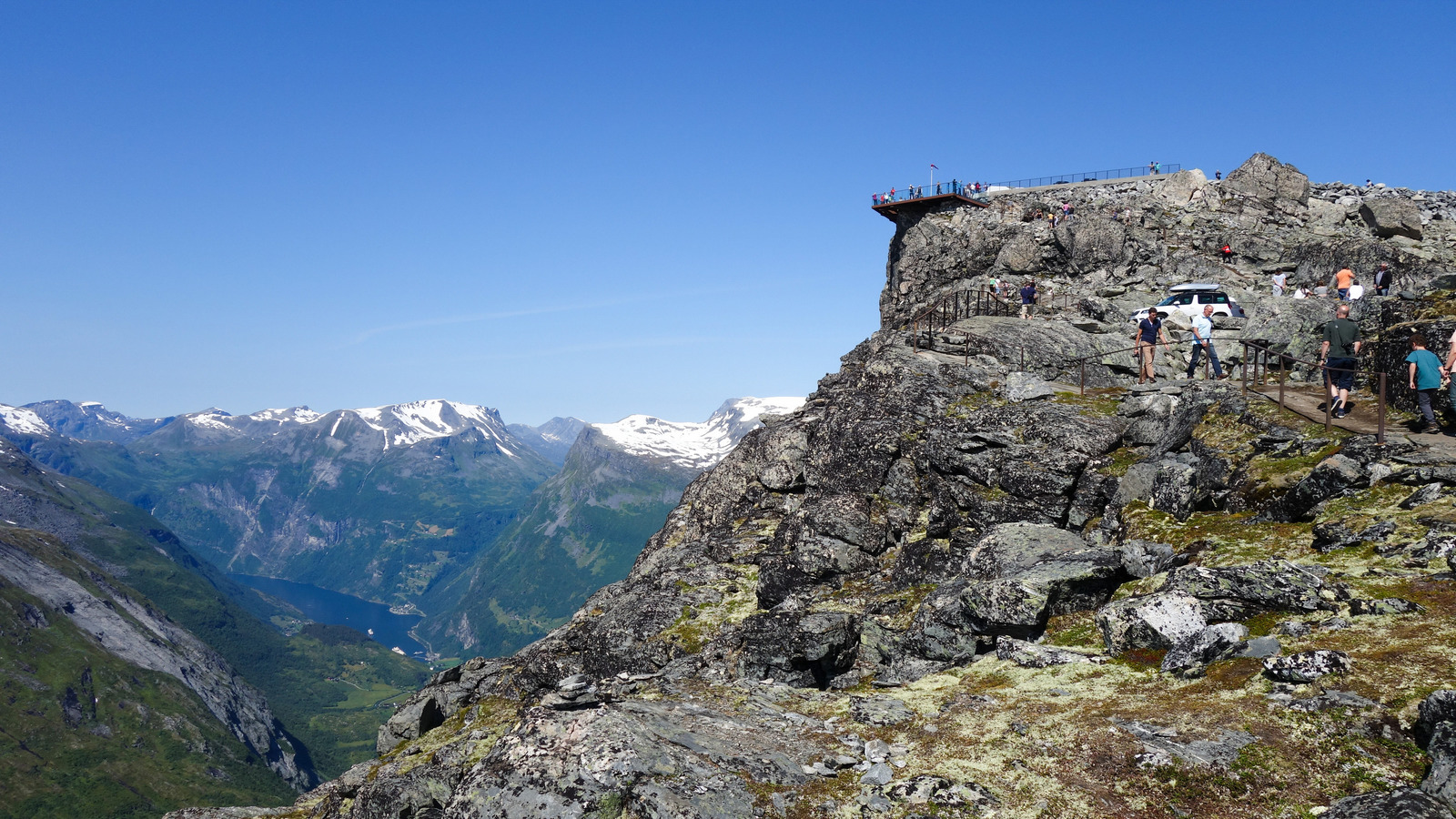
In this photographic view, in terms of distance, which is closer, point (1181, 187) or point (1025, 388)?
point (1025, 388)

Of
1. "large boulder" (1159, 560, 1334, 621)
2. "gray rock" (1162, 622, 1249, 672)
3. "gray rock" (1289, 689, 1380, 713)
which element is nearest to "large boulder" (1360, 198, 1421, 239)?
"large boulder" (1159, 560, 1334, 621)

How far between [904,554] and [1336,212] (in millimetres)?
59196

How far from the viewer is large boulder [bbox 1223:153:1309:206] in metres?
73.4

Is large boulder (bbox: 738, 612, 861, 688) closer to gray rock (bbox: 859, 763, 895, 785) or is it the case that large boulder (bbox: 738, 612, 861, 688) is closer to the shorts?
gray rock (bbox: 859, 763, 895, 785)

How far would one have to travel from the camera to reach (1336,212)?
69.2 m

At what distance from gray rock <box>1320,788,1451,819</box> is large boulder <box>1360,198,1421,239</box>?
70720mm

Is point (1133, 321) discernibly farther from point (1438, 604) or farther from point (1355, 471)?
point (1438, 604)

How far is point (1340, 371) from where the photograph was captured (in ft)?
90.2

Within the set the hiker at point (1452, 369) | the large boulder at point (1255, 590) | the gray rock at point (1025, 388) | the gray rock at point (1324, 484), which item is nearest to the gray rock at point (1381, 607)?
the large boulder at point (1255, 590)

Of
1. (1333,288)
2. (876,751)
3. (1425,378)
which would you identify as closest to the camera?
(876,751)

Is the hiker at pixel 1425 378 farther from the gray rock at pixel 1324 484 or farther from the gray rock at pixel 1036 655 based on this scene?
the gray rock at pixel 1036 655

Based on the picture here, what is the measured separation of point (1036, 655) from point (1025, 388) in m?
24.1

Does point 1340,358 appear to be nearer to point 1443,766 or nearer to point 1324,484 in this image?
point 1324,484

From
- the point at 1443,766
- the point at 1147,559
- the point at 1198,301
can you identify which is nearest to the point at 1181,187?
the point at 1198,301
